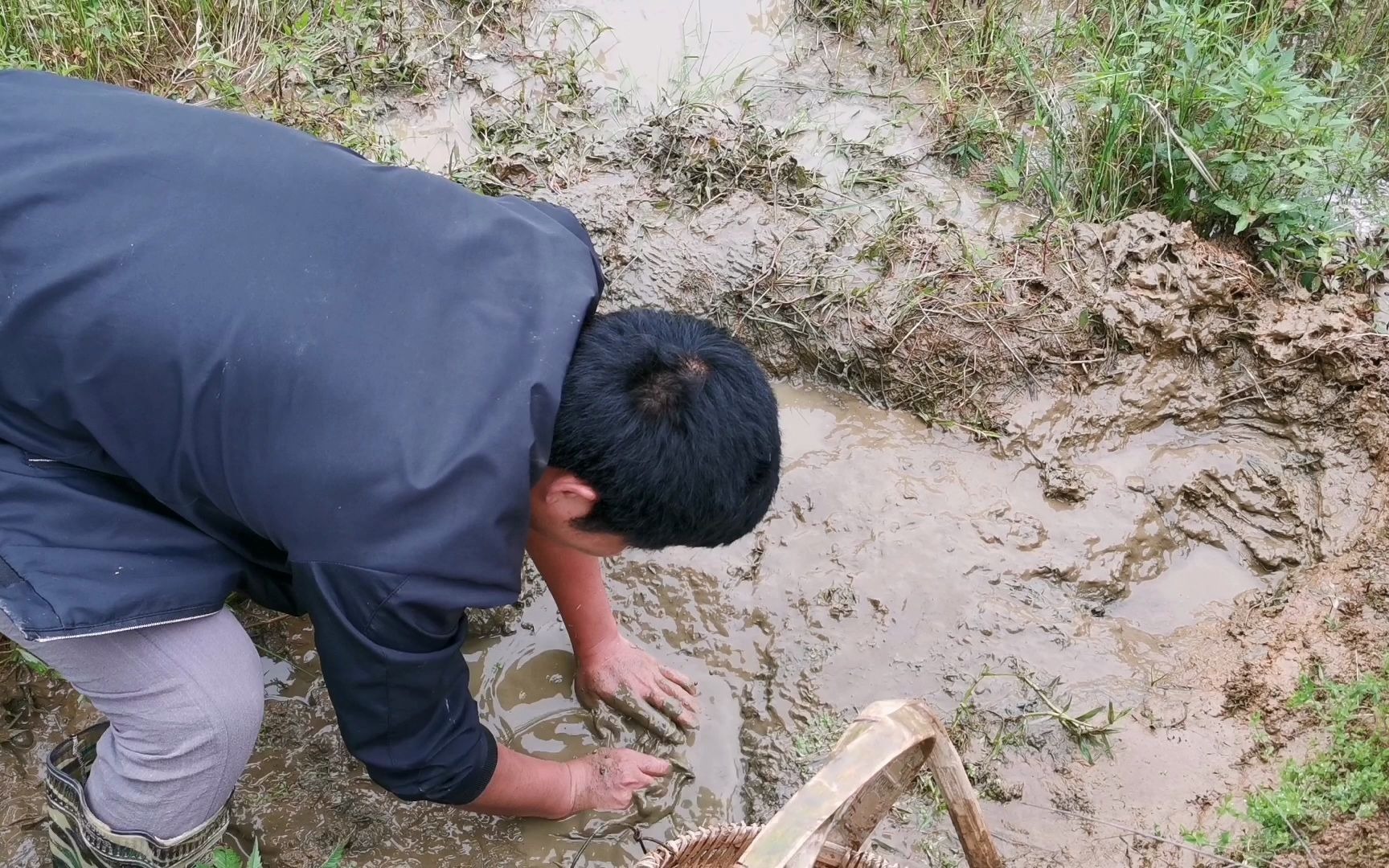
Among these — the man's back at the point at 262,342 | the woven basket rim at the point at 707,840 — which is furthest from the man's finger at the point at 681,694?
the man's back at the point at 262,342

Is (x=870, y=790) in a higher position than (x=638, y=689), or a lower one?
higher

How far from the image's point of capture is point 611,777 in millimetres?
2084

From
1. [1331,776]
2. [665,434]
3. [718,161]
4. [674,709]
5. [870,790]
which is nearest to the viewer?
[665,434]

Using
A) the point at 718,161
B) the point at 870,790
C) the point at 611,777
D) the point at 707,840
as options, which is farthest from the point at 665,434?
the point at 718,161

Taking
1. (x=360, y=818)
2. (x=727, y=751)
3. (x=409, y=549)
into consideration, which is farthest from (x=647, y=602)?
(x=409, y=549)

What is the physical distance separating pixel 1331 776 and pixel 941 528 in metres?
0.99

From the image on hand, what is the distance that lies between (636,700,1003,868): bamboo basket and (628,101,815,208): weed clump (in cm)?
206

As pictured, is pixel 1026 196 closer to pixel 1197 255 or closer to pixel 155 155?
pixel 1197 255

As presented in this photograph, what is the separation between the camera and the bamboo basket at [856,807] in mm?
1130

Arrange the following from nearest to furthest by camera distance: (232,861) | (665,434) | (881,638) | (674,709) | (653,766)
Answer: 1. (665,434)
2. (232,861)
3. (653,766)
4. (674,709)
5. (881,638)

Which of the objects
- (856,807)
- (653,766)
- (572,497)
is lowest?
(653,766)

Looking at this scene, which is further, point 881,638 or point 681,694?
point 881,638

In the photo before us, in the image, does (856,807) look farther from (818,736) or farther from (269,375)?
(269,375)

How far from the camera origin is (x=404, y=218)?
1.40 metres
